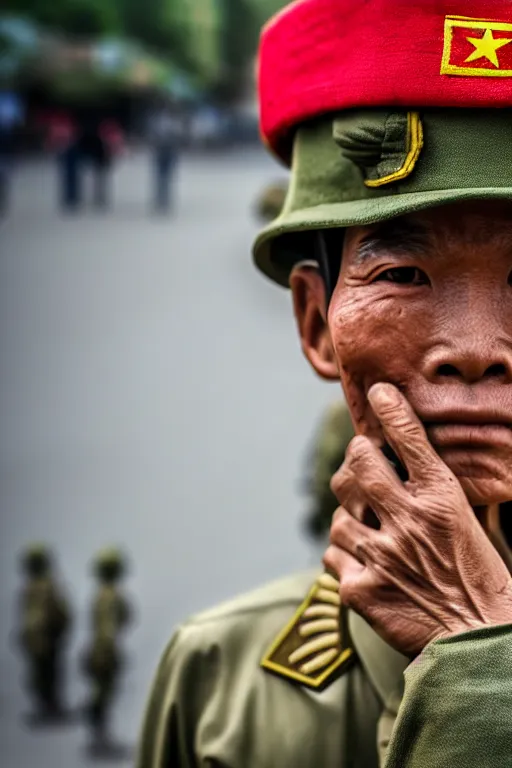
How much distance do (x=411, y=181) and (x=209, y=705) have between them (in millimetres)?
1011

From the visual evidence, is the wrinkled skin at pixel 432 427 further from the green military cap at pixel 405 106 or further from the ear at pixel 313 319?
the ear at pixel 313 319

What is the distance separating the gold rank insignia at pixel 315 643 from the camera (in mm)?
2004

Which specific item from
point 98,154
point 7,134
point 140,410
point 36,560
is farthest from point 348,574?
point 7,134

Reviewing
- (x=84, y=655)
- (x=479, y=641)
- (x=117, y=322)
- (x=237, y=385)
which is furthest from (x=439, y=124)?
(x=117, y=322)

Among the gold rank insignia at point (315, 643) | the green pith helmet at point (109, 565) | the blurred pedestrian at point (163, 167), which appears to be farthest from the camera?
the blurred pedestrian at point (163, 167)

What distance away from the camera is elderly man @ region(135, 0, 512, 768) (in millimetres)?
1634

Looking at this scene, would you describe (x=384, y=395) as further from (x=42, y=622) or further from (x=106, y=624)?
(x=42, y=622)

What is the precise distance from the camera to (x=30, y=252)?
16.6 meters

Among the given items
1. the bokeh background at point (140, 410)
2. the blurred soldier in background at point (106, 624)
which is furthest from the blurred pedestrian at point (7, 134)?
the blurred soldier in background at point (106, 624)

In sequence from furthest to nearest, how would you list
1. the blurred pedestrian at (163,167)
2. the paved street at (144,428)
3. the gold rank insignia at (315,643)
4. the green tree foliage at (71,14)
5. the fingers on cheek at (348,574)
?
the green tree foliage at (71,14), the blurred pedestrian at (163,167), the paved street at (144,428), the gold rank insignia at (315,643), the fingers on cheek at (348,574)

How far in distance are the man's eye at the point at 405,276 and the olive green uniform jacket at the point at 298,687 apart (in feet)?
1.72

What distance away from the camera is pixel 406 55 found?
5.77ft

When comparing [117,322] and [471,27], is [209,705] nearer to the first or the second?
[471,27]

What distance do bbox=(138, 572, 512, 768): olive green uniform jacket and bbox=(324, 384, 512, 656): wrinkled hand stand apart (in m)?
0.05
